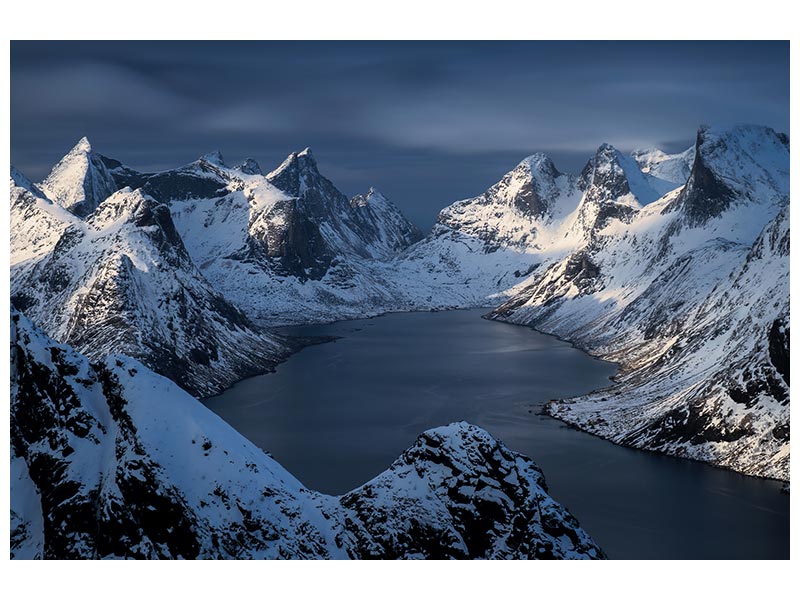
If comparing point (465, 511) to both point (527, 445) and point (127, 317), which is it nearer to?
point (527, 445)

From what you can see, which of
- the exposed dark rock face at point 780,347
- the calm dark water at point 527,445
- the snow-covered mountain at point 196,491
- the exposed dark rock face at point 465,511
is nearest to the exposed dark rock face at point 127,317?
the calm dark water at point 527,445

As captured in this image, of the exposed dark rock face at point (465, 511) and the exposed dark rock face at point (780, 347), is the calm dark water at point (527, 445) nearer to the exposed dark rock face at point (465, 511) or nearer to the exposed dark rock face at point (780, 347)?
the exposed dark rock face at point (780, 347)

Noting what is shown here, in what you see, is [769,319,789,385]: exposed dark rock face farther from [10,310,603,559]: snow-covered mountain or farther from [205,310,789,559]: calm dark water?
[10,310,603,559]: snow-covered mountain

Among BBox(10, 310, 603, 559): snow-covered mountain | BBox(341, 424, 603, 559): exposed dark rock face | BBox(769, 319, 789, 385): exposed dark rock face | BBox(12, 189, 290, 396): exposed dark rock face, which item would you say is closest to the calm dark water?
BBox(12, 189, 290, 396): exposed dark rock face

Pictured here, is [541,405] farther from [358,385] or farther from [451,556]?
[451,556]

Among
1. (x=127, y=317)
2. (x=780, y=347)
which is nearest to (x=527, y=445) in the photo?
(x=780, y=347)

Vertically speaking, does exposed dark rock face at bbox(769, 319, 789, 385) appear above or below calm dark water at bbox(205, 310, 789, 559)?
above
